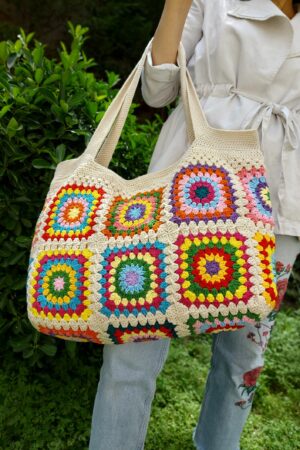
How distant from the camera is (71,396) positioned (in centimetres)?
254

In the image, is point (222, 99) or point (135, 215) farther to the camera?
point (222, 99)

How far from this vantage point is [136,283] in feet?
4.57

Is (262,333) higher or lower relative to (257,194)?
lower

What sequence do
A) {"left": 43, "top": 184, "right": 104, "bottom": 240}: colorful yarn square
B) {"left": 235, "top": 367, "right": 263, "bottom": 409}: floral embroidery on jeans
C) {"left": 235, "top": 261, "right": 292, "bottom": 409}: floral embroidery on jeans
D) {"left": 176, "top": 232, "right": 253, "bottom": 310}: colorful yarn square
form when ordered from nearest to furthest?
{"left": 176, "top": 232, "right": 253, "bottom": 310}: colorful yarn square
{"left": 43, "top": 184, "right": 104, "bottom": 240}: colorful yarn square
{"left": 235, "top": 261, "right": 292, "bottom": 409}: floral embroidery on jeans
{"left": 235, "top": 367, "right": 263, "bottom": 409}: floral embroidery on jeans

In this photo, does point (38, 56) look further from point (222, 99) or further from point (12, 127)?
point (222, 99)

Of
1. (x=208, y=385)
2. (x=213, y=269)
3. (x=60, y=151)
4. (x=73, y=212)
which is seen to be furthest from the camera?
(x=60, y=151)

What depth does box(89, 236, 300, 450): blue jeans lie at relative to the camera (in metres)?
1.55

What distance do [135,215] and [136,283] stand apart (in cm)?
18

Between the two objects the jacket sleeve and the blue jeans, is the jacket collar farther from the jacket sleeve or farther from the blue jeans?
the blue jeans

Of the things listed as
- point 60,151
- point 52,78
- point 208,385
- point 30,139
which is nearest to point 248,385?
point 208,385

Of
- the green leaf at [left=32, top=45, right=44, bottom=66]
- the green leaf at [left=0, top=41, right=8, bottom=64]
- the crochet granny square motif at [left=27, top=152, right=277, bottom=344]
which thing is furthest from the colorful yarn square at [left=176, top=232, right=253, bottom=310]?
the green leaf at [left=0, top=41, right=8, bottom=64]

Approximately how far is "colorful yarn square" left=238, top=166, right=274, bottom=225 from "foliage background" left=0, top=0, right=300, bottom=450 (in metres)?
0.95

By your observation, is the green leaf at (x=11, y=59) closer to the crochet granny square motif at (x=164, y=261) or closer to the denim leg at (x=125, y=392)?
the crochet granny square motif at (x=164, y=261)

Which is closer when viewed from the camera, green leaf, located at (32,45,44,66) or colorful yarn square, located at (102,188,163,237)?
colorful yarn square, located at (102,188,163,237)
